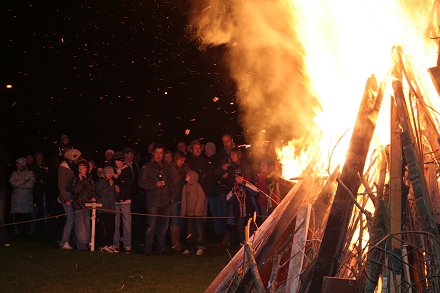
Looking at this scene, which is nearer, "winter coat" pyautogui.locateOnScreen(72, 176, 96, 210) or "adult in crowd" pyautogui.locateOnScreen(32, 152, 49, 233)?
"winter coat" pyautogui.locateOnScreen(72, 176, 96, 210)

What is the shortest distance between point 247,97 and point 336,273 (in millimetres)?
13498

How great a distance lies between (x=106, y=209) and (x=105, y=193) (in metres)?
0.30

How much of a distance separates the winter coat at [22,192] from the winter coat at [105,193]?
105 inches

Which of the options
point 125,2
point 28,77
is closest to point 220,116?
point 125,2

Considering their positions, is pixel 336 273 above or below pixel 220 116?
below

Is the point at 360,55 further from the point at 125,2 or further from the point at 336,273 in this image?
the point at 125,2

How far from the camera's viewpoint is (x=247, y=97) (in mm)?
17969

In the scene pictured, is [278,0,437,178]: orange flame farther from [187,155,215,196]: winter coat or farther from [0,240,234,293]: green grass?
[187,155,215,196]: winter coat

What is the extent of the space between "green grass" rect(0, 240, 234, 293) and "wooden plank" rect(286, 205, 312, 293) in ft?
11.5

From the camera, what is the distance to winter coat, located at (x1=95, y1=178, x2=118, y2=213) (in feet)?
38.8

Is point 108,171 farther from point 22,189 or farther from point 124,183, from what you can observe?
point 22,189

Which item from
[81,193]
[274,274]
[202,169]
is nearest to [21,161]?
[81,193]

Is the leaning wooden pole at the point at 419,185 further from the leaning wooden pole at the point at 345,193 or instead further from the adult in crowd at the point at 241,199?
the adult in crowd at the point at 241,199

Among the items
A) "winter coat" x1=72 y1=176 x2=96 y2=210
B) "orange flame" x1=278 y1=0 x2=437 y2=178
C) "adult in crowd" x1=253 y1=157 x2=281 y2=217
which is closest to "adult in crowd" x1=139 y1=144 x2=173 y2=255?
"winter coat" x1=72 y1=176 x2=96 y2=210
